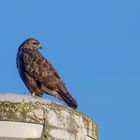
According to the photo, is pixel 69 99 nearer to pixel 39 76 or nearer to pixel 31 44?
pixel 39 76

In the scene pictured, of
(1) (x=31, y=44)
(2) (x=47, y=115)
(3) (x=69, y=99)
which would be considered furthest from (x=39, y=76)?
(2) (x=47, y=115)

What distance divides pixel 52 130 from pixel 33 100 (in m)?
0.43

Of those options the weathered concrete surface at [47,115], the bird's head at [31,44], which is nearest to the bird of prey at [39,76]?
the bird's head at [31,44]

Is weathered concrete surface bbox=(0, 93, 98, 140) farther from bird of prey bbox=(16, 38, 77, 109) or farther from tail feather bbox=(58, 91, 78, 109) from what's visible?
bird of prey bbox=(16, 38, 77, 109)

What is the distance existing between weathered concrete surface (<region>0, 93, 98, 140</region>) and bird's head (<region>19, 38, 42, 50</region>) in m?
6.16

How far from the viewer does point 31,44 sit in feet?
44.1

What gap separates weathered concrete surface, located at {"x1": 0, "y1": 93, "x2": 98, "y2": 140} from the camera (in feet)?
21.6

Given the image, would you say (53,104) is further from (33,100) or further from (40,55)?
(40,55)

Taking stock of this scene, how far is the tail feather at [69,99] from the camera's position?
32.7 ft

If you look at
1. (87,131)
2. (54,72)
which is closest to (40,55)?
(54,72)

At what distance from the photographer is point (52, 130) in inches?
265

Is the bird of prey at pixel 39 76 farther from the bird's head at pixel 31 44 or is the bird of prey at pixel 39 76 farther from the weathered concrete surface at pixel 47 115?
the weathered concrete surface at pixel 47 115

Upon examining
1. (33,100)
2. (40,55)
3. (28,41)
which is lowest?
(33,100)

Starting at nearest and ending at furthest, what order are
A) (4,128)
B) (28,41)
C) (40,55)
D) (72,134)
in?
(4,128)
(72,134)
(40,55)
(28,41)
